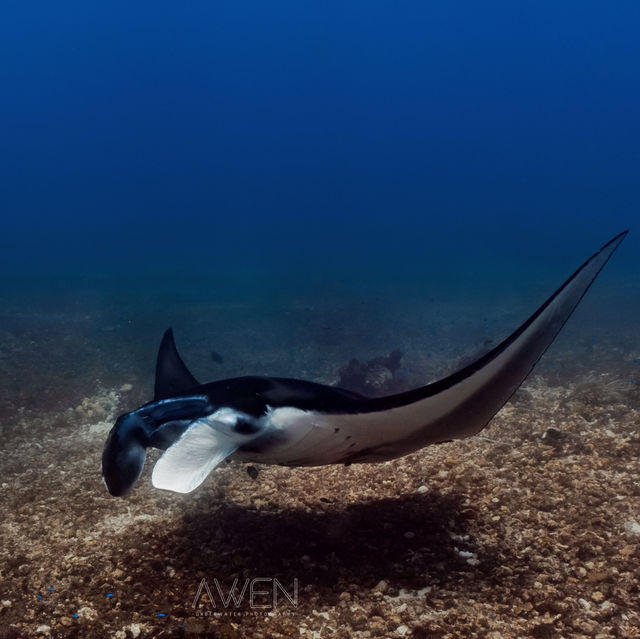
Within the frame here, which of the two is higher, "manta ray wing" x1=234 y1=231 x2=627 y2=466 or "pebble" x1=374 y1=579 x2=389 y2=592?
"manta ray wing" x1=234 y1=231 x2=627 y2=466

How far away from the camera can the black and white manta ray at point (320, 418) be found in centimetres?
170

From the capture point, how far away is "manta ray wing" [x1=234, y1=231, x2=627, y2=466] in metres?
1.68

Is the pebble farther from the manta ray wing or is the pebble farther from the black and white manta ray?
the manta ray wing

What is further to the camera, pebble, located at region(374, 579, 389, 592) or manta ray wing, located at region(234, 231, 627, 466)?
pebble, located at region(374, 579, 389, 592)

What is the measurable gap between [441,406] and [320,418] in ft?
1.59

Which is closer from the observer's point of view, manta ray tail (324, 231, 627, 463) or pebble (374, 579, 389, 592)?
manta ray tail (324, 231, 627, 463)

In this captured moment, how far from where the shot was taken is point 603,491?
2.82 metres

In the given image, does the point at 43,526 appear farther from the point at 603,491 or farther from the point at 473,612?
the point at 603,491

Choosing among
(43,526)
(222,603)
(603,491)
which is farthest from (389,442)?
(43,526)

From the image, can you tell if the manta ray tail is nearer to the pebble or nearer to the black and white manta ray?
the black and white manta ray

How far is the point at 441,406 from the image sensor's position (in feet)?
5.70

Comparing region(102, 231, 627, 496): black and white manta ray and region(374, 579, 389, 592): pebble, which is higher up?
region(102, 231, 627, 496): black and white manta ray

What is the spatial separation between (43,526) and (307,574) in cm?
195

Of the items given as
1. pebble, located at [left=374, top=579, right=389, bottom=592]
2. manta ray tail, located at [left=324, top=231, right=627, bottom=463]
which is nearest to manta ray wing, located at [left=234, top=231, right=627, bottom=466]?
manta ray tail, located at [left=324, top=231, right=627, bottom=463]
